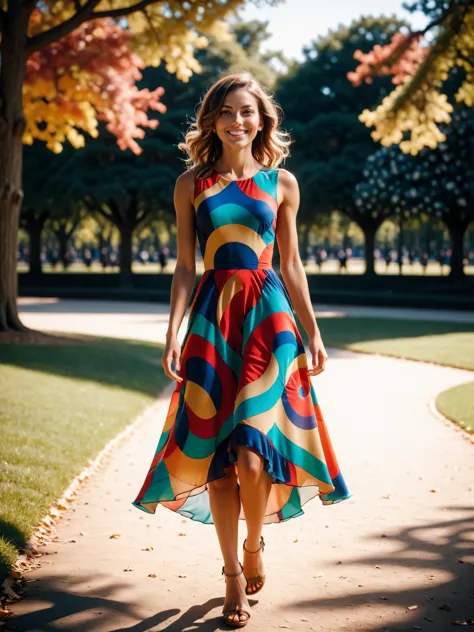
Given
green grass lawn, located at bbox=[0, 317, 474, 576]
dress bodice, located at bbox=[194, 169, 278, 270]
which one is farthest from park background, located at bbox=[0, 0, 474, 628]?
dress bodice, located at bbox=[194, 169, 278, 270]

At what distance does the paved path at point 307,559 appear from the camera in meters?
3.58

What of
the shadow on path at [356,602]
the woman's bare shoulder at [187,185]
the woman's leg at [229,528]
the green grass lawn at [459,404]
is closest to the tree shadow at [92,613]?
the shadow on path at [356,602]

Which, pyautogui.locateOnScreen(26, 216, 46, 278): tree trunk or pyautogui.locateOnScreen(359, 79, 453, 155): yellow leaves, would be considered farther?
pyautogui.locateOnScreen(26, 216, 46, 278): tree trunk

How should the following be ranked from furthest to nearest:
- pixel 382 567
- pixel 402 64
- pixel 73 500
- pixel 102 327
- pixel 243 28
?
pixel 243 28 → pixel 102 327 → pixel 402 64 → pixel 73 500 → pixel 382 567

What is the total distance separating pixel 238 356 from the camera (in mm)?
3562

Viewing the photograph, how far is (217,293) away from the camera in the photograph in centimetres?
358

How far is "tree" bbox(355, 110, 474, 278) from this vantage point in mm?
29734

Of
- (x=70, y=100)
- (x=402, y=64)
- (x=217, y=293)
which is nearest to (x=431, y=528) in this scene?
(x=217, y=293)

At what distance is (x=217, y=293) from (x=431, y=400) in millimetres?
6772

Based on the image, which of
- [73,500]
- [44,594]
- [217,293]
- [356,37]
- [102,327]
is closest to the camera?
[217,293]

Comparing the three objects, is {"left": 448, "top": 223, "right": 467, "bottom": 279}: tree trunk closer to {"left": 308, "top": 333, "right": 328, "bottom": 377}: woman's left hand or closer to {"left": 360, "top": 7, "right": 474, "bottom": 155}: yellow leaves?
{"left": 360, "top": 7, "right": 474, "bottom": 155}: yellow leaves

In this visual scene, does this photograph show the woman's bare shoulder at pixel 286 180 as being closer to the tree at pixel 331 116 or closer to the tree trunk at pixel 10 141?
the tree trunk at pixel 10 141

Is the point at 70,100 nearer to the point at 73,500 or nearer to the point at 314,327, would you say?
the point at 73,500

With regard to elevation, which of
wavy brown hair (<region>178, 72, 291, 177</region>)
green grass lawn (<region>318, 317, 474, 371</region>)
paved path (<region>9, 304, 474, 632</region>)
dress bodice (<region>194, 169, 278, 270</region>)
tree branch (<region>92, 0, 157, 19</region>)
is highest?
tree branch (<region>92, 0, 157, 19</region>)
